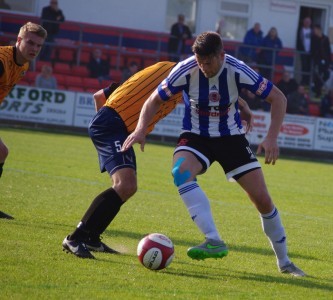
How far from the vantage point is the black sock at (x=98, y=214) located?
23.9ft

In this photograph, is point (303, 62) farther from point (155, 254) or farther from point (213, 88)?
point (155, 254)

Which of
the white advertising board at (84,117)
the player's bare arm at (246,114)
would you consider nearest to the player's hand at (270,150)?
the player's bare arm at (246,114)

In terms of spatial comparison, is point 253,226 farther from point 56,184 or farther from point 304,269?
point 56,184

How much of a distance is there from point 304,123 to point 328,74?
3.83m

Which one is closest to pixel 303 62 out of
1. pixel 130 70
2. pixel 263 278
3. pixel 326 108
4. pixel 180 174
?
pixel 326 108

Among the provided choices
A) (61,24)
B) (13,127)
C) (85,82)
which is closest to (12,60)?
(13,127)

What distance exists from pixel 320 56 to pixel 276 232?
828 inches

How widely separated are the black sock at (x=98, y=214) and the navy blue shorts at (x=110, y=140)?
22 centimetres

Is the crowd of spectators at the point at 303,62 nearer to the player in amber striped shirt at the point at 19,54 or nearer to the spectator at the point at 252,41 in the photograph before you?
the spectator at the point at 252,41

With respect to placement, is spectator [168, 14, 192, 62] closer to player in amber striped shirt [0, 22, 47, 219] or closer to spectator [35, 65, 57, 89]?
spectator [35, 65, 57, 89]

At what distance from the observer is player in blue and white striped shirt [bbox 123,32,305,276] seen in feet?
22.4

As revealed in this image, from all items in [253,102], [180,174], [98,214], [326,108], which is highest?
[180,174]

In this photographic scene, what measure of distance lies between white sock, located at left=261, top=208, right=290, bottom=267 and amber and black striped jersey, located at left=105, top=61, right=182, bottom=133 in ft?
4.30

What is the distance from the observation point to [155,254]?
6738 millimetres
